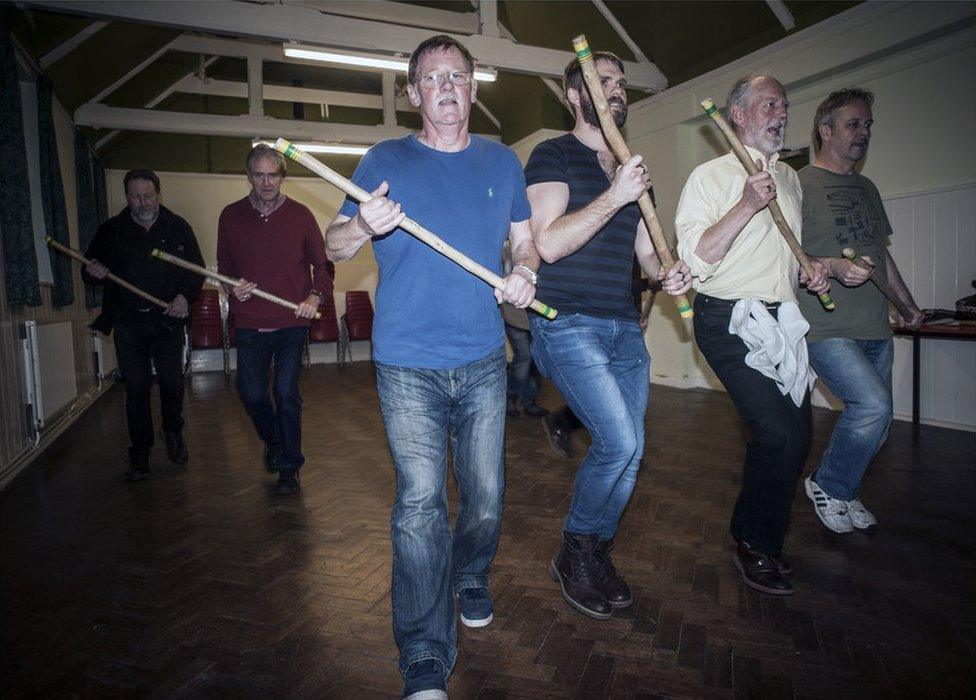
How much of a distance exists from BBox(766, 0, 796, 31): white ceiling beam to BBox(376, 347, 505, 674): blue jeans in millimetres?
5700

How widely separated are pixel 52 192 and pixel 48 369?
1665mm

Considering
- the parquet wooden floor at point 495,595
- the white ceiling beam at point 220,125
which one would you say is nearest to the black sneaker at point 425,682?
the parquet wooden floor at point 495,595

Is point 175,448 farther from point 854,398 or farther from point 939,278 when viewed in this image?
point 939,278

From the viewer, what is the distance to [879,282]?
279 cm

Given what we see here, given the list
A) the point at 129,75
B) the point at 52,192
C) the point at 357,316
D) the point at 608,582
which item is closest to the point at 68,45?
the point at 52,192

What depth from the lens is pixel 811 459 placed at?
4.12m

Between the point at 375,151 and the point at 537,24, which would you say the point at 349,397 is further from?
the point at 375,151

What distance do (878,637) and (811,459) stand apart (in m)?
2.24

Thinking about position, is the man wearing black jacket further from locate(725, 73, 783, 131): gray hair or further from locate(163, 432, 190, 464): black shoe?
locate(725, 73, 783, 131): gray hair

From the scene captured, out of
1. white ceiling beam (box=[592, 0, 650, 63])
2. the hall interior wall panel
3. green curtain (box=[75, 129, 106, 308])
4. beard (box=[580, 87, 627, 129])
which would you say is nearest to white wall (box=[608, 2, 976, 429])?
the hall interior wall panel

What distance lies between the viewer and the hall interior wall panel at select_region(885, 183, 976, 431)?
4.99 meters

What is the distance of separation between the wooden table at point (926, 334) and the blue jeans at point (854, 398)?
1786 mm

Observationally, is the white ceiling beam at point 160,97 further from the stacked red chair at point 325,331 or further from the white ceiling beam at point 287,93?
the stacked red chair at point 325,331

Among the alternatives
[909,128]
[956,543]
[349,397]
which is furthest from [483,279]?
[349,397]
